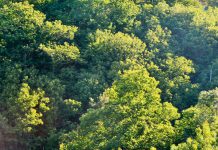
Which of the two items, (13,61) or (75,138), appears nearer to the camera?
(75,138)

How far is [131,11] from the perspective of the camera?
36.4 meters

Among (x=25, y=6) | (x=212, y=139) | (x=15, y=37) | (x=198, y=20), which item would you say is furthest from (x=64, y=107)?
(x=198, y=20)

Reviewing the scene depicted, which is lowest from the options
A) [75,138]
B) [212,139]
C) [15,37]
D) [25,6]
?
[75,138]

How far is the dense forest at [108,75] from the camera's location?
26.2m

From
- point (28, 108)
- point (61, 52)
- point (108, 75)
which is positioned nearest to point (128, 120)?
point (108, 75)

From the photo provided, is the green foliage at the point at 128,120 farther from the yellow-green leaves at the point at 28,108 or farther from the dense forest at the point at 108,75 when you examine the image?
the yellow-green leaves at the point at 28,108

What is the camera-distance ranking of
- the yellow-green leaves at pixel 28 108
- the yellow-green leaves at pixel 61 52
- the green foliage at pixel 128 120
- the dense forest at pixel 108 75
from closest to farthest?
the green foliage at pixel 128 120 → the dense forest at pixel 108 75 → the yellow-green leaves at pixel 28 108 → the yellow-green leaves at pixel 61 52

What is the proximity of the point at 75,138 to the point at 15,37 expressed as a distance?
10.4m

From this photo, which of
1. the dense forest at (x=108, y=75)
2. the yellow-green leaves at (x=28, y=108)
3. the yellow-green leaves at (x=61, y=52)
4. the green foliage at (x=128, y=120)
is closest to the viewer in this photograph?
the green foliage at (x=128, y=120)

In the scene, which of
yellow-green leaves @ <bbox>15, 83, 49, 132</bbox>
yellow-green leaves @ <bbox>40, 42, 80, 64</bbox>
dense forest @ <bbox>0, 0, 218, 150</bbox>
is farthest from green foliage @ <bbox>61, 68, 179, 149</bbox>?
yellow-green leaves @ <bbox>40, 42, 80, 64</bbox>

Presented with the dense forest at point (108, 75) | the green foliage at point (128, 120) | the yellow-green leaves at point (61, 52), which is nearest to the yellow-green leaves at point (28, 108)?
the dense forest at point (108, 75)

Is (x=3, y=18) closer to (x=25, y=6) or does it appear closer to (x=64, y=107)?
(x=25, y=6)

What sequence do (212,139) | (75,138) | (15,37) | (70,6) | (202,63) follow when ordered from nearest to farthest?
(212,139), (75,138), (15,37), (202,63), (70,6)

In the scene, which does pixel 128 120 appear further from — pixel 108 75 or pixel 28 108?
pixel 28 108
